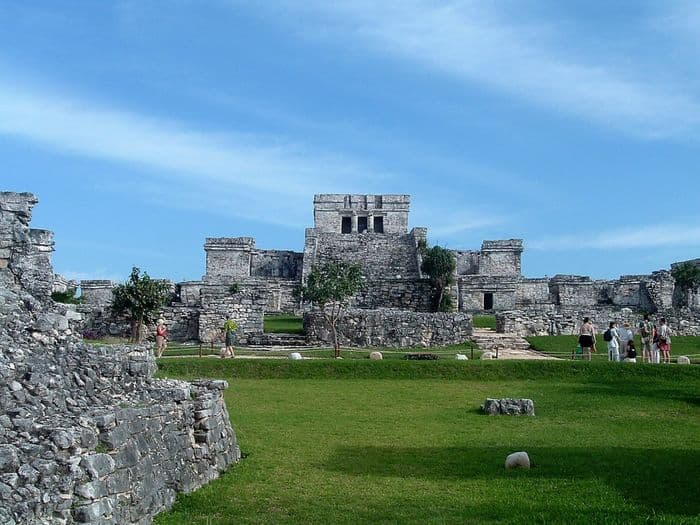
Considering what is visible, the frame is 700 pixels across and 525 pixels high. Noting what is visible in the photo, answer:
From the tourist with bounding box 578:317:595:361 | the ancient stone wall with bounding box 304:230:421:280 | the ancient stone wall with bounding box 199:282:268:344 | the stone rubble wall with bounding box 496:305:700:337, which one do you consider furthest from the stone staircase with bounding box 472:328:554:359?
the ancient stone wall with bounding box 304:230:421:280

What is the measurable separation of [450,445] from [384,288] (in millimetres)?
28465

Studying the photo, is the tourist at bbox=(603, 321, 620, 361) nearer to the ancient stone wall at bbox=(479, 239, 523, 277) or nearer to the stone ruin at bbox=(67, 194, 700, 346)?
the stone ruin at bbox=(67, 194, 700, 346)

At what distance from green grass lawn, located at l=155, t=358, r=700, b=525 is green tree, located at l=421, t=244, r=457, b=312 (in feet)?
61.1

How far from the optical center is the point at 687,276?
4412 centimetres

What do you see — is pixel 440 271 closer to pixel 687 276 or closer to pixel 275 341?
pixel 687 276

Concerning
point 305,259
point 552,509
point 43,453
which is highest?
point 305,259

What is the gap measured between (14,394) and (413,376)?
1375 cm

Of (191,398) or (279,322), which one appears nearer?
(191,398)

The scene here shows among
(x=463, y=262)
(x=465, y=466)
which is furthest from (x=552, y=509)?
(x=463, y=262)

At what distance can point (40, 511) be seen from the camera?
5.93 m

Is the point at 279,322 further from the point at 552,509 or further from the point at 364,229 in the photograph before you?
the point at 552,509

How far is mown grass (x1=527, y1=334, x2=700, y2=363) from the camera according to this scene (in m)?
26.2

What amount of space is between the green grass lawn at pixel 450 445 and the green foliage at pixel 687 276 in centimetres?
2606

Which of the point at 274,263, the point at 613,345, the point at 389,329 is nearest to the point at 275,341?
the point at 389,329
